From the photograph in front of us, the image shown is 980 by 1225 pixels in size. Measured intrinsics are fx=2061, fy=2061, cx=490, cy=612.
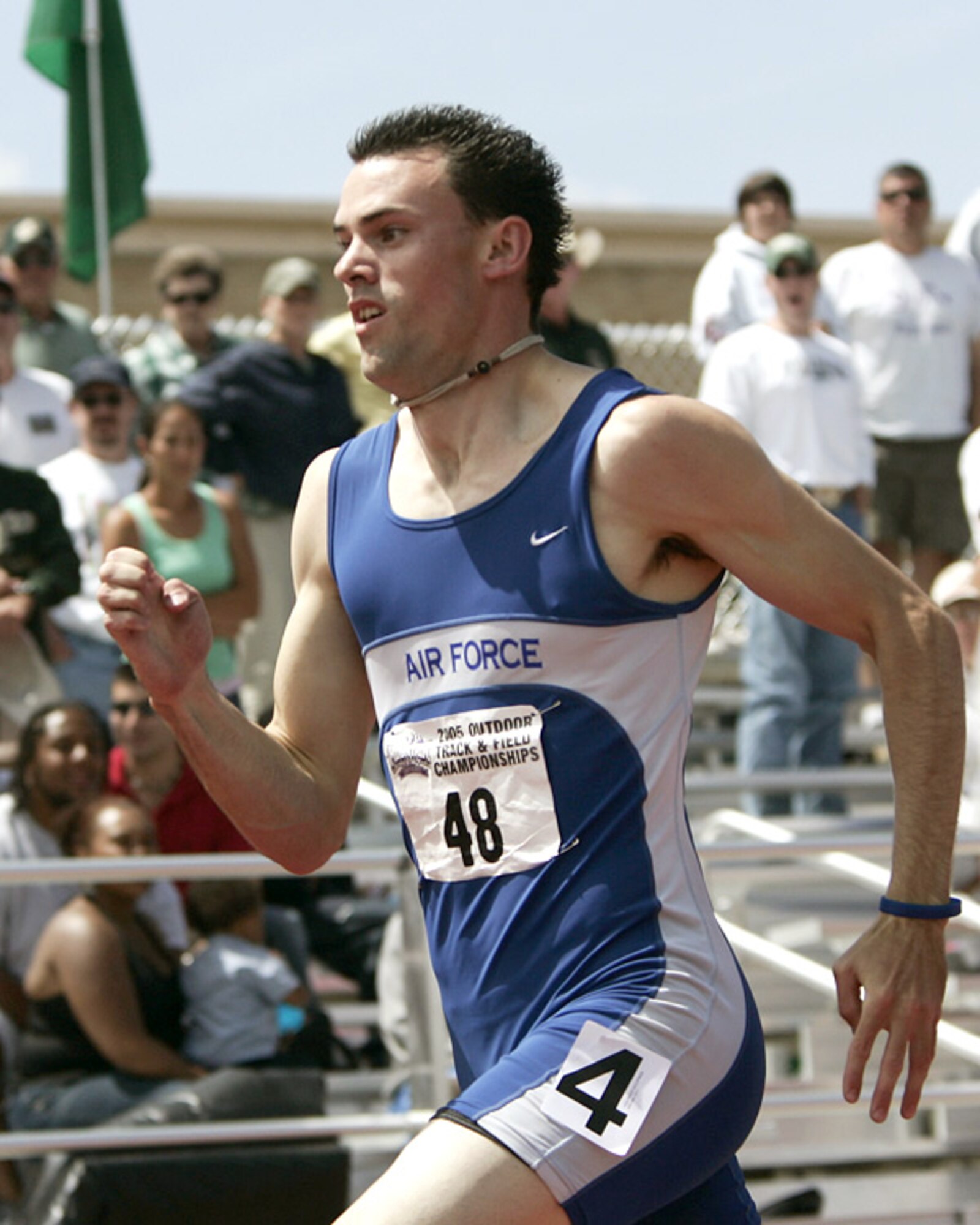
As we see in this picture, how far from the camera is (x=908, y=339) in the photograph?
9.48 meters

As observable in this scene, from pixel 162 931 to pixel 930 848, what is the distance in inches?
141

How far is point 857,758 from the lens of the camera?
34.3 ft

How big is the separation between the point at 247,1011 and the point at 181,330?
3.64 metres

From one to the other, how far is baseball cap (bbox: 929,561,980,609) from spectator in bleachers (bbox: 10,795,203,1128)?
10.7 ft

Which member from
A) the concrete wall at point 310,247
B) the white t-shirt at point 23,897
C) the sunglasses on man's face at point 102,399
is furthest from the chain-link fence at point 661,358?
the white t-shirt at point 23,897

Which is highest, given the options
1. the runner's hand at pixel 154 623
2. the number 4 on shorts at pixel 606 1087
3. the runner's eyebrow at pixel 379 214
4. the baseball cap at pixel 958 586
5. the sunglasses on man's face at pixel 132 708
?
the runner's eyebrow at pixel 379 214

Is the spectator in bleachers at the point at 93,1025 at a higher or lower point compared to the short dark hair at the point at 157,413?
lower

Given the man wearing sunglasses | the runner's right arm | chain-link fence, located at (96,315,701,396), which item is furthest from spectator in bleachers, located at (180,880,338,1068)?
chain-link fence, located at (96,315,701,396)

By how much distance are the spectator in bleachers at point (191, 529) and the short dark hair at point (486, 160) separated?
435 cm

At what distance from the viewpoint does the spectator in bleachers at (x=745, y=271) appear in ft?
30.0

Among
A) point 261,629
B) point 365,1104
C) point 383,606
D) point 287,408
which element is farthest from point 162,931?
point 383,606

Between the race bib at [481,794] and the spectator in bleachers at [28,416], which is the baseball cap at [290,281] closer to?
the spectator in bleachers at [28,416]

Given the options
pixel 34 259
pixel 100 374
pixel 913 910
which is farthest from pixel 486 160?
pixel 34 259

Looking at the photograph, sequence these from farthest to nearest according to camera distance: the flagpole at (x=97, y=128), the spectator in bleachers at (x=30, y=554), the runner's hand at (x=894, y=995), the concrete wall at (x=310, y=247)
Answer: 1. the concrete wall at (x=310, y=247)
2. the flagpole at (x=97, y=128)
3. the spectator in bleachers at (x=30, y=554)
4. the runner's hand at (x=894, y=995)
